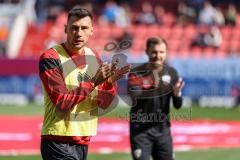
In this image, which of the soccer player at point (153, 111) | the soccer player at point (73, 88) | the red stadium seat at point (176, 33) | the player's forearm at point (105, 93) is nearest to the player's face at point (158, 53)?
the soccer player at point (153, 111)

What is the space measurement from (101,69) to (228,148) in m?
8.05

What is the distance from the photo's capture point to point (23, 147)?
14.1 meters

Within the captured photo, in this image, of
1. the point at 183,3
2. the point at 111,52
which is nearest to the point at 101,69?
the point at 111,52

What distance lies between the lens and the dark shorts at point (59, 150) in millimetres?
6578

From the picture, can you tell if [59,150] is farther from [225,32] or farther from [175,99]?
[225,32]

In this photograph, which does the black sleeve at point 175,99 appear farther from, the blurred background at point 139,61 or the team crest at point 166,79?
the blurred background at point 139,61

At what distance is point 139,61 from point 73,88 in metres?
10.9

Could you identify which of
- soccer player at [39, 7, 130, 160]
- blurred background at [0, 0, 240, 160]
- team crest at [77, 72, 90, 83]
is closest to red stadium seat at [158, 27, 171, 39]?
blurred background at [0, 0, 240, 160]

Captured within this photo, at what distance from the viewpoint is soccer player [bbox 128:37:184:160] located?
363 inches

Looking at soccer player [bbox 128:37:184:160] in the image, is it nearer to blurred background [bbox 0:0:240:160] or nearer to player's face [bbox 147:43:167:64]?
player's face [bbox 147:43:167:64]

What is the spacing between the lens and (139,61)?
17453 mm

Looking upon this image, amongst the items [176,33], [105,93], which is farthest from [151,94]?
[176,33]

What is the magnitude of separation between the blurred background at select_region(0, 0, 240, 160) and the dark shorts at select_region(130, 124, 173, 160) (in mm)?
1194

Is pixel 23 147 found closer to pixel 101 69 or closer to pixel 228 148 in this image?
pixel 228 148
